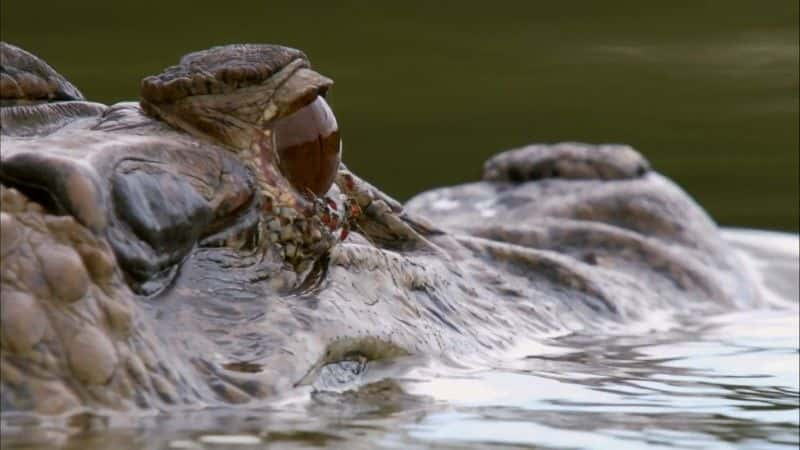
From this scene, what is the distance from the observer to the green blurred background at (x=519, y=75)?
25.6 ft

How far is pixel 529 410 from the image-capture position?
2.48 meters

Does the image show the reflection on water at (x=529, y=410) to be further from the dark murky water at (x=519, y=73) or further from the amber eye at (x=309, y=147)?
the dark murky water at (x=519, y=73)

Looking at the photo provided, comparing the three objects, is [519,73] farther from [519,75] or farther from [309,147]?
[309,147]

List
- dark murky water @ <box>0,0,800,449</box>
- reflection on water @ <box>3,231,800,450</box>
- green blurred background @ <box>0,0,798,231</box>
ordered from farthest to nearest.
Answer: green blurred background @ <box>0,0,798,231</box> < dark murky water @ <box>0,0,800,449</box> < reflection on water @ <box>3,231,800,450</box>

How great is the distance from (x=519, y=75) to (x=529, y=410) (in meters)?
5.78

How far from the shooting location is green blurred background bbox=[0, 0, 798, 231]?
307 inches

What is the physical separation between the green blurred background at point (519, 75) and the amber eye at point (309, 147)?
16.3 ft

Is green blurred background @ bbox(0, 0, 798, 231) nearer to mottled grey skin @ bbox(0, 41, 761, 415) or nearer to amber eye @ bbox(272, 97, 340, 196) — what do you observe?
mottled grey skin @ bbox(0, 41, 761, 415)

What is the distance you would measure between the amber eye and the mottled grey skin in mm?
104

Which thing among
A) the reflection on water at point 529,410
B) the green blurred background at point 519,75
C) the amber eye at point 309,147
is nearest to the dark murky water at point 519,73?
the green blurred background at point 519,75

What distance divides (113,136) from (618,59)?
6.21 metres

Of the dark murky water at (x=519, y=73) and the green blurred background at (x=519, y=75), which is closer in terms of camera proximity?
the dark murky water at (x=519, y=73)

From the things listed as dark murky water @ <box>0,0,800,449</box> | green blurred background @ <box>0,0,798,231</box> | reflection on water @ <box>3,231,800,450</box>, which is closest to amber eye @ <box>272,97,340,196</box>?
reflection on water @ <box>3,231,800,450</box>

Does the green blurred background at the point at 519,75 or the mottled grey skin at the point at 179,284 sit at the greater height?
the mottled grey skin at the point at 179,284
